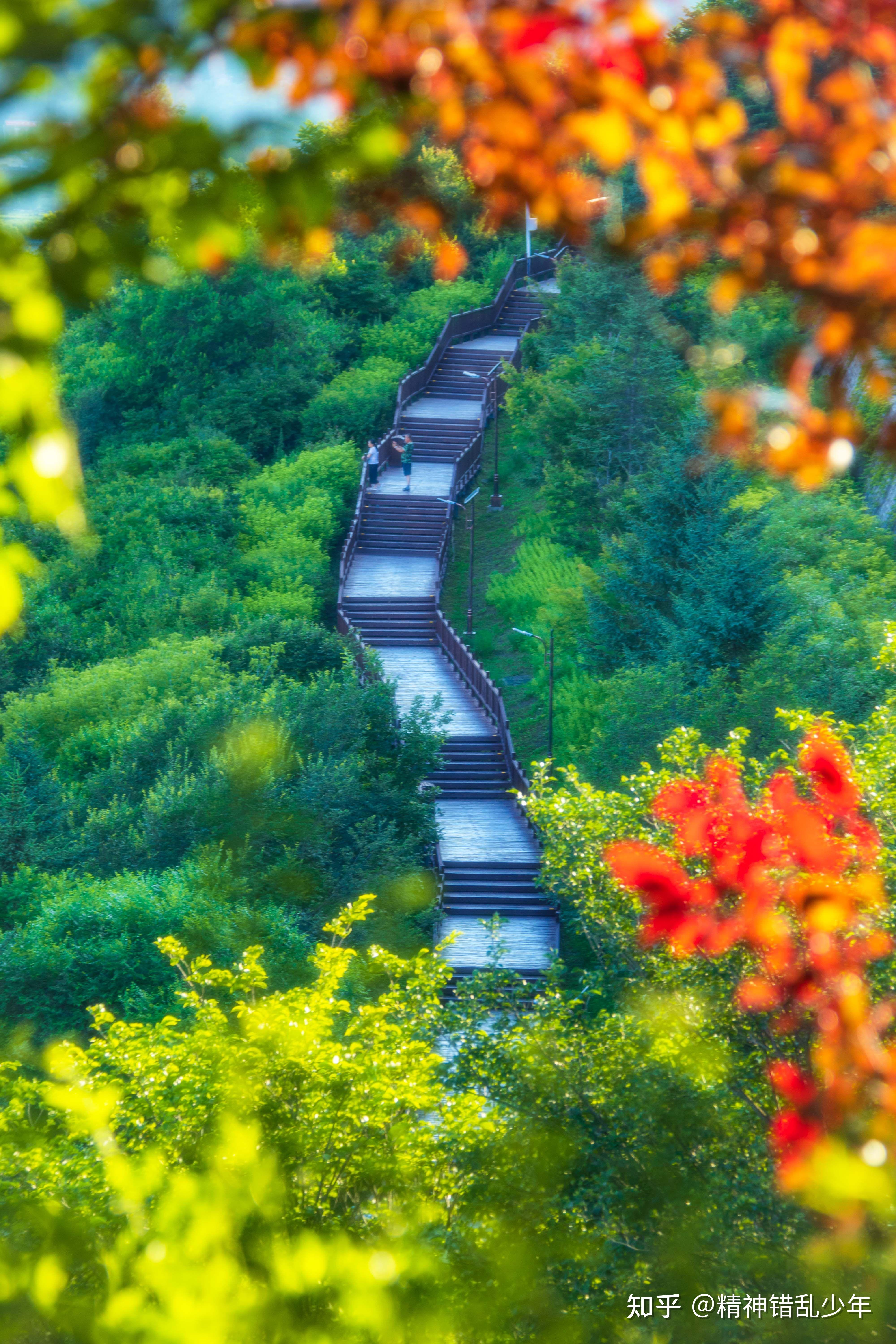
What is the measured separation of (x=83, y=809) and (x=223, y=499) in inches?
734

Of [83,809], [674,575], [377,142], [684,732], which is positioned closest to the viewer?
[377,142]

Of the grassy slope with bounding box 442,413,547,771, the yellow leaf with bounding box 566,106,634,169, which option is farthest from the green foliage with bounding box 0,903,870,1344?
the grassy slope with bounding box 442,413,547,771

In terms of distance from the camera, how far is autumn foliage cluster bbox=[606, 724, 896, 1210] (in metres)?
3.36

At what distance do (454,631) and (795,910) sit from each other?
2742cm

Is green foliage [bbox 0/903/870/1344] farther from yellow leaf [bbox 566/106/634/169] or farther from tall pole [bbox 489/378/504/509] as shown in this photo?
tall pole [bbox 489/378/504/509]

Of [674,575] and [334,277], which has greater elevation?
[334,277]

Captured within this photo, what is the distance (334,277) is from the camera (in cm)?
5269

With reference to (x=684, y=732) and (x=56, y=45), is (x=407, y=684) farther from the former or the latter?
(x=56, y=45)

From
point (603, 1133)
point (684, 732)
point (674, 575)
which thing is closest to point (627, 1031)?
point (603, 1133)

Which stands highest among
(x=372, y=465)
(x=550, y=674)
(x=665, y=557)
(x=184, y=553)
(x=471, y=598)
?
(x=372, y=465)

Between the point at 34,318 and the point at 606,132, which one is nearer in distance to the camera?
the point at 34,318

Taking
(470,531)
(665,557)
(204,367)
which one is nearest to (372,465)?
(470,531)

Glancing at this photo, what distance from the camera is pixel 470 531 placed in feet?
138

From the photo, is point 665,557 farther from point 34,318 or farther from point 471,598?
point 34,318
